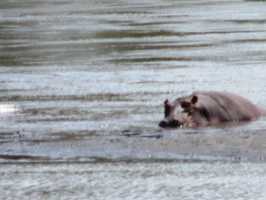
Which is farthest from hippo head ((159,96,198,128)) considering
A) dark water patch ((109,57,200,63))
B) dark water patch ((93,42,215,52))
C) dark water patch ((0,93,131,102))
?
dark water patch ((93,42,215,52))

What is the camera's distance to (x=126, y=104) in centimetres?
1766

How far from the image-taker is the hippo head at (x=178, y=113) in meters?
15.6

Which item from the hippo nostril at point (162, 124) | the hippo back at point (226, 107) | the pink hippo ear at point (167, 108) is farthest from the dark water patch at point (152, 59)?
the hippo nostril at point (162, 124)

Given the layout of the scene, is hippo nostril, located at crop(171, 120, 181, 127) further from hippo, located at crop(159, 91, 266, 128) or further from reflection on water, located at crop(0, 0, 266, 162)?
reflection on water, located at crop(0, 0, 266, 162)

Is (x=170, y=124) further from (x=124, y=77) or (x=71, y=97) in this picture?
(x=124, y=77)

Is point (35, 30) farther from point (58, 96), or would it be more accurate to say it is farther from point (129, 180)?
point (129, 180)

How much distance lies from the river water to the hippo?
228 mm

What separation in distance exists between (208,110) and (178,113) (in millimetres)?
531

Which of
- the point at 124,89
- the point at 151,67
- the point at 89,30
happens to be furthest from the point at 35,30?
the point at 124,89

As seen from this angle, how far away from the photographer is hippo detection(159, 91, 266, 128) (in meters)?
15.8

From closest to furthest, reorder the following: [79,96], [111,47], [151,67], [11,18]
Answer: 1. [79,96]
2. [151,67]
3. [111,47]
4. [11,18]

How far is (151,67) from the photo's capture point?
74.3 feet

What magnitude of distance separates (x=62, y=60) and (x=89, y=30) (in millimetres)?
7387

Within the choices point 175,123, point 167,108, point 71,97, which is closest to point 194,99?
point 167,108
